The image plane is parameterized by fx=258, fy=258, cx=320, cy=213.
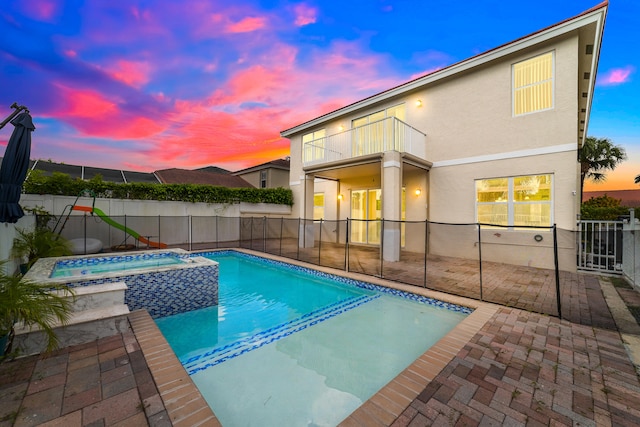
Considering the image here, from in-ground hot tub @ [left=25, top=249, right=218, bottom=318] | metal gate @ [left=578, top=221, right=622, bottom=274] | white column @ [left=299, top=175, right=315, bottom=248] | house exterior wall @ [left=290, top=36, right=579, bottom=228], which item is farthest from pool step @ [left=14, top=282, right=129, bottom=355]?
metal gate @ [left=578, top=221, right=622, bottom=274]

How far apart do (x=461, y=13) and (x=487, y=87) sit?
12.3ft

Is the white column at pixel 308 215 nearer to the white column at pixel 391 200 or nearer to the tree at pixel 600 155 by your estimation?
the white column at pixel 391 200

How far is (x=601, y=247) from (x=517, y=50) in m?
→ 5.99

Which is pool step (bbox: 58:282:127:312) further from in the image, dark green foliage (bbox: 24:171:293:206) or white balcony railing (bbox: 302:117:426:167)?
dark green foliage (bbox: 24:171:293:206)

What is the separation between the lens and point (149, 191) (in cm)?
1151

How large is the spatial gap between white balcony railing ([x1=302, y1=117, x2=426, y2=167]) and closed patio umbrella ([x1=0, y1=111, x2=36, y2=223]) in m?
8.19

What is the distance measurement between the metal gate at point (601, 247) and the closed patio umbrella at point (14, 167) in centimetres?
1148

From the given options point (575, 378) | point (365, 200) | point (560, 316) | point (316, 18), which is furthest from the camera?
point (365, 200)

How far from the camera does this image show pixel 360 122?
1166cm

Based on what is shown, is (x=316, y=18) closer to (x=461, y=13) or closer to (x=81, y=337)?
(x=461, y=13)

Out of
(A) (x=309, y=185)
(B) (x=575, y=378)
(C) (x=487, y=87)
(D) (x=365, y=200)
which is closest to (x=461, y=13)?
(C) (x=487, y=87)

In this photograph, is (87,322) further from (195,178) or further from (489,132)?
(195,178)

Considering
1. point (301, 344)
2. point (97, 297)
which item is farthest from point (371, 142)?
point (97, 297)

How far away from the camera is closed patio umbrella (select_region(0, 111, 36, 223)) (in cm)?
386
